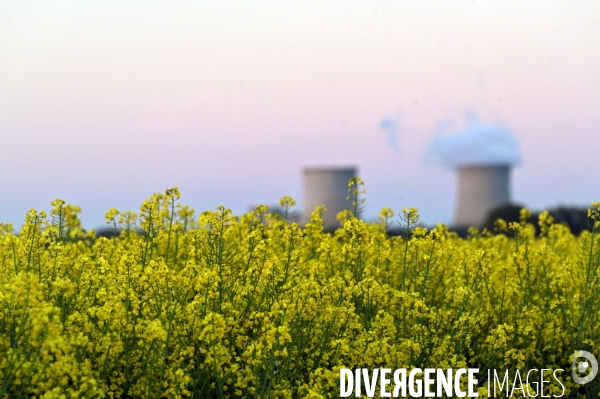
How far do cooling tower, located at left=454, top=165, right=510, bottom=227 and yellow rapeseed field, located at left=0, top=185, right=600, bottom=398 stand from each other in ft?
70.1

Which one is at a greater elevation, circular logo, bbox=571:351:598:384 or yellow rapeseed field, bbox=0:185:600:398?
yellow rapeseed field, bbox=0:185:600:398

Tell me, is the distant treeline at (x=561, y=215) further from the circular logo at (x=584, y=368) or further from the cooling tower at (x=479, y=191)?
the circular logo at (x=584, y=368)

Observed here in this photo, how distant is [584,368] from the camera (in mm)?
4805

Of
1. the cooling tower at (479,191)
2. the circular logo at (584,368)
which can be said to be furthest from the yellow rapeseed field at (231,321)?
the cooling tower at (479,191)

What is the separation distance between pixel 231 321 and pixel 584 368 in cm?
233

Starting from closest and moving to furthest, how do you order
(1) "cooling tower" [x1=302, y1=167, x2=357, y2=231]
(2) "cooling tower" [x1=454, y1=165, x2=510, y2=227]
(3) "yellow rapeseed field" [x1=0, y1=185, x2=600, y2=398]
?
(3) "yellow rapeseed field" [x1=0, y1=185, x2=600, y2=398] → (2) "cooling tower" [x1=454, y1=165, x2=510, y2=227] → (1) "cooling tower" [x1=302, y1=167, x2=357, y2=231]

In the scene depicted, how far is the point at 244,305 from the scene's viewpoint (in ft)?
14.5

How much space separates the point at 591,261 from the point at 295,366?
204cm

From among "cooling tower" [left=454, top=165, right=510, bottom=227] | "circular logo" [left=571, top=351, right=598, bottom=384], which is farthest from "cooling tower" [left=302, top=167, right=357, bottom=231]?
"circular logo" [left=571, top=351, right=598, bottom=384]

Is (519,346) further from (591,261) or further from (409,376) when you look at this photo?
(409,376)

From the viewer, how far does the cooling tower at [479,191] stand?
26375 millimetres

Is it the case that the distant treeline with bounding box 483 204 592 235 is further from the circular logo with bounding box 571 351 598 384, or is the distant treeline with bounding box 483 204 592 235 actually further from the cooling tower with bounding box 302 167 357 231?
the circular logo with bounding box 571 351 598 384

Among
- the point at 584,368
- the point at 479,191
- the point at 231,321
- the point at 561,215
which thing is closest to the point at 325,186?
the point at 479,191

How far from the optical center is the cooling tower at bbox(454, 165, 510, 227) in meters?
26.4
